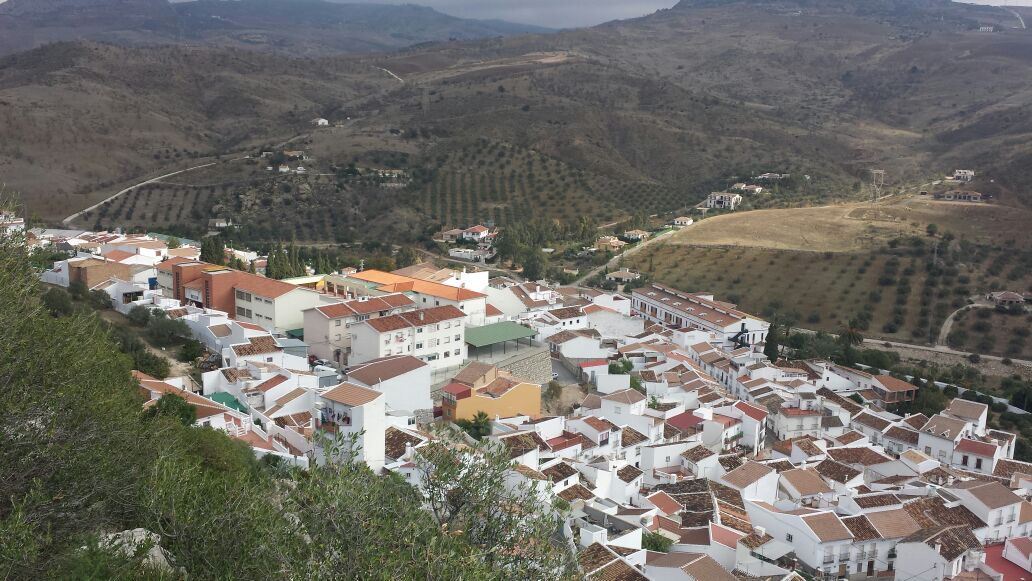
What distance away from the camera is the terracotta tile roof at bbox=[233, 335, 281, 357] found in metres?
23.2

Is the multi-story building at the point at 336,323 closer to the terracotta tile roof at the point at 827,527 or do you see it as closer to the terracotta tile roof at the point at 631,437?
the terracotta tile roof at the point at 631,437

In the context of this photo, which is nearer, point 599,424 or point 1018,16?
point 599,424

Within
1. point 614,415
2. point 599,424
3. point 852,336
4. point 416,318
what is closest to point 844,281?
point 852,336

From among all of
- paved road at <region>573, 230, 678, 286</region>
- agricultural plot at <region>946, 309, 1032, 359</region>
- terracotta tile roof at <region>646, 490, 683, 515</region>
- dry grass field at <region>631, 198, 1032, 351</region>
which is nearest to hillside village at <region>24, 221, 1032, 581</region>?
terracotta tile roof at <region>646, 490, 683, 515</region>

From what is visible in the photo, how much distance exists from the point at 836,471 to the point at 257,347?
52.8ft

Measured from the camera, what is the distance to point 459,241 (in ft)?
177

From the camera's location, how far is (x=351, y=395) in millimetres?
19250

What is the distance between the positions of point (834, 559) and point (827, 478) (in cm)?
386

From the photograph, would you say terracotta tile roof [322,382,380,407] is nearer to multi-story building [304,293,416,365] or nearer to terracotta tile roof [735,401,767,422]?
multi-story building [304,293,416,365]

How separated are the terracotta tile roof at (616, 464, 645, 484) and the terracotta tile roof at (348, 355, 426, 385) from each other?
596 cm

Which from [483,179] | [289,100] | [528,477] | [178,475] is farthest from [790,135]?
[178,475]

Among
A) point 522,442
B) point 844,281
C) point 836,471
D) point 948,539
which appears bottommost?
point 844,281

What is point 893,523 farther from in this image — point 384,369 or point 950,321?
point 950,321

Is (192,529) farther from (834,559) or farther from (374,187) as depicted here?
(374,187)
